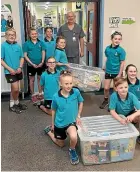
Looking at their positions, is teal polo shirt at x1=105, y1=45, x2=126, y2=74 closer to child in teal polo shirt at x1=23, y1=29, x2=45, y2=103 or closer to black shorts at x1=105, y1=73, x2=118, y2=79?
black shorts at x1=105, y1=73, x2=118, y2=79

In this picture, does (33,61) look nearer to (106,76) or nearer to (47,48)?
(47,48)

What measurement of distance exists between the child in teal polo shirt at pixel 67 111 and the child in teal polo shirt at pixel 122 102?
1.20 feet

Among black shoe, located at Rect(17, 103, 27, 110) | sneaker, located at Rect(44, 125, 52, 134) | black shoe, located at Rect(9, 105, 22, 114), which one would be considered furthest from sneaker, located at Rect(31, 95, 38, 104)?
sneaker, located at Rect(44, 125, 52, 134)

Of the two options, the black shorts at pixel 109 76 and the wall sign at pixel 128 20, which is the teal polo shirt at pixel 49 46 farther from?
the wall sign at pixel 128 20

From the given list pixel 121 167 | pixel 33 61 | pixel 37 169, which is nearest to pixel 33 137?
pixel 37 169

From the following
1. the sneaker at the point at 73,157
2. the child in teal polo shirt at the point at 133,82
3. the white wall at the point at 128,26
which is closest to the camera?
the sneaker at the point at 73,157

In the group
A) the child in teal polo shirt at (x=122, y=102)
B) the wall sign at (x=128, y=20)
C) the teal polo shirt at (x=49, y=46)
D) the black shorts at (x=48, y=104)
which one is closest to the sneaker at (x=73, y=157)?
the child in teal polo shirt at (x=122, y=102)

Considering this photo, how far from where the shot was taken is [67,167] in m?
2.18

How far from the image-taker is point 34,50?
12.1 ft

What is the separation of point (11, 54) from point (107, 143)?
1947mm

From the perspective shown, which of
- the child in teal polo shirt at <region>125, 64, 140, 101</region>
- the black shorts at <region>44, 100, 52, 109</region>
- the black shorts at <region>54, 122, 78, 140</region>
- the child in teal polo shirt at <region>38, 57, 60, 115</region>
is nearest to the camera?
the black shorts at <region>54, 122, 78, 140</region>

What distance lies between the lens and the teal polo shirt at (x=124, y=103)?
241cm

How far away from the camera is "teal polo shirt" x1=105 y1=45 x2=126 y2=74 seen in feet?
11.4

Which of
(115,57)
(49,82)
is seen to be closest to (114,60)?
(115,57)
